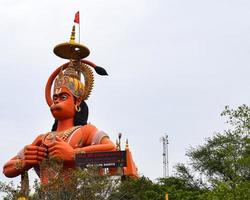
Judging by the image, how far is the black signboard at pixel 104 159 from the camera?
19.1 meters

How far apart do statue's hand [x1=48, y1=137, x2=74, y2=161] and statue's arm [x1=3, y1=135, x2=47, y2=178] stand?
58 centimetres

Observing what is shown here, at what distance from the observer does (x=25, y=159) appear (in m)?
20.1

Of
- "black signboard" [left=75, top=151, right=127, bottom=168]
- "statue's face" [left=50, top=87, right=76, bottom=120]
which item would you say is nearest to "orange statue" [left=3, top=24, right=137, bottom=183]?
"statue's face" [left=50, top=87, right=76, bottom=120]

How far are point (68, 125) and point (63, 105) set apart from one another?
779mm

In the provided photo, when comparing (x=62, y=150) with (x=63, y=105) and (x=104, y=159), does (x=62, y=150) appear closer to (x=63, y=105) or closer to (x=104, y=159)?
(x=104, y=159)

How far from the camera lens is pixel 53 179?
13.3 m

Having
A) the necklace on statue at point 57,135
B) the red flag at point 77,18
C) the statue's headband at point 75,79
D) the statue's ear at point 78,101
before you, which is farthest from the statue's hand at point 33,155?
the red flag at point 77,18

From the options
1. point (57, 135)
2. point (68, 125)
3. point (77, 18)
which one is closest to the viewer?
point (57, 135)

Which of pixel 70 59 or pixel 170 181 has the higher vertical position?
pixel 70 59

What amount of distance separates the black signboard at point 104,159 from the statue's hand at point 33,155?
→ 1.44 m

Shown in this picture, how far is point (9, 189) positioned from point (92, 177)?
1992mm

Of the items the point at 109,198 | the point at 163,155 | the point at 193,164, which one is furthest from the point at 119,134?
the point at 163,155

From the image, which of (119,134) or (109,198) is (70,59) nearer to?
(119,134)

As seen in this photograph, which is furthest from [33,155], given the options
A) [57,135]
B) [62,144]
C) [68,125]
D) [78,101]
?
[78,101]
